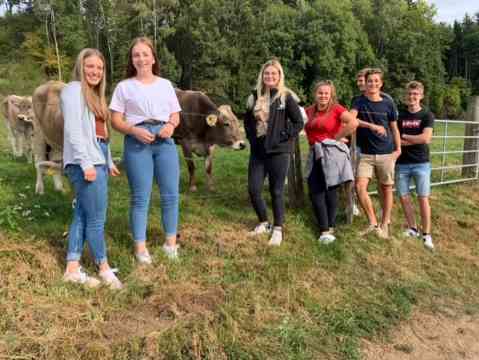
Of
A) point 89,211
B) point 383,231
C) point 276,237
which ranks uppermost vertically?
point 89,211

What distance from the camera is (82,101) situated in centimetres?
307

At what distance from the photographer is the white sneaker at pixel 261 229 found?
4578 mm

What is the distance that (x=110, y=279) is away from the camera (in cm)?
332

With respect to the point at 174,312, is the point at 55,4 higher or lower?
higher

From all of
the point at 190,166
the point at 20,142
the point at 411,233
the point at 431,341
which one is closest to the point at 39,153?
the point at 190,166

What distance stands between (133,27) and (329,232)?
37.4 meters

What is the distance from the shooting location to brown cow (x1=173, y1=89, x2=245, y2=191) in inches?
260

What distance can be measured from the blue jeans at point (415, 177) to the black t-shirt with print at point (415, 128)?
0.07 meters

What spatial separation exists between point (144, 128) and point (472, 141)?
7457 mm

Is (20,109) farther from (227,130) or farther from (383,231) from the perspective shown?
(383,231)

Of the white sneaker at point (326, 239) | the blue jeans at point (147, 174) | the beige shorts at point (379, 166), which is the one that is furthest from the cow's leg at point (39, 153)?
the beige shorts at point (379, 166)

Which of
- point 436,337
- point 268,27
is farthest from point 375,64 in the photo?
point 436,337

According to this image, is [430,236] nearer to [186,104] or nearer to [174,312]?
[174,312]

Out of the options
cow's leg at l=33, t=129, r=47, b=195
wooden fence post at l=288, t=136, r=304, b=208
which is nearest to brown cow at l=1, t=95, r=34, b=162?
cow's leg at l=33, t=129, r=47, b=195
